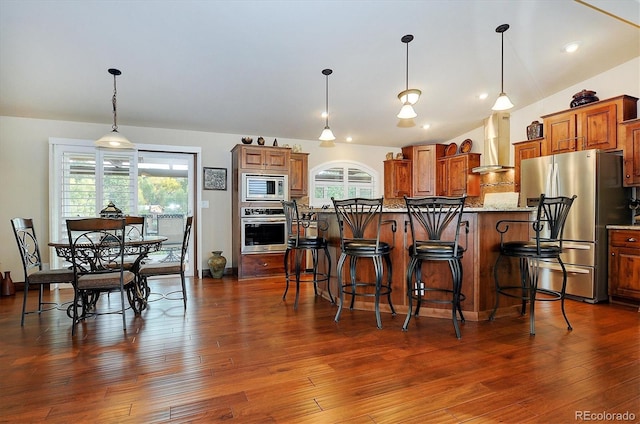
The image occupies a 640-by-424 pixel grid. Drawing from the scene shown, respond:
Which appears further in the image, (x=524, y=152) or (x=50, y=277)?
(x=524, y=152)

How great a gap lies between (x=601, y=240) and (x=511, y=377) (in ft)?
9.26

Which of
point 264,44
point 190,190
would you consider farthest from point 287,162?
point 264,44

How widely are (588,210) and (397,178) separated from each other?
3235mm

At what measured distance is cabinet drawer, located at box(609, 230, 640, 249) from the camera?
3559 millimetres

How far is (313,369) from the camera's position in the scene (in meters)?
2.13

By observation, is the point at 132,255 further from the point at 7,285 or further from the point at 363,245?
the point at 363,245

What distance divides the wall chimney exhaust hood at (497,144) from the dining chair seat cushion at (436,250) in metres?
3.09

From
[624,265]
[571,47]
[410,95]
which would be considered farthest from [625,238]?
[410,95]

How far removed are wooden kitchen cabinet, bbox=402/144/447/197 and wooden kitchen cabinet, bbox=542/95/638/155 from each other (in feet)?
6.94

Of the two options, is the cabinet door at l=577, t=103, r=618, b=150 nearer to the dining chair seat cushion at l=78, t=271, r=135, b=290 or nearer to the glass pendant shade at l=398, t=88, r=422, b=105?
the glass pendant shade at l=398, t=88, r=422, b=105

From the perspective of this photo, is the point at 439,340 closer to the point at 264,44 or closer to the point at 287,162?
the point at 264,44

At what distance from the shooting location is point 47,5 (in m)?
2.69

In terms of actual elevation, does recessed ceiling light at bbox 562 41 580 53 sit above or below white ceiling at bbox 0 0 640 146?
above

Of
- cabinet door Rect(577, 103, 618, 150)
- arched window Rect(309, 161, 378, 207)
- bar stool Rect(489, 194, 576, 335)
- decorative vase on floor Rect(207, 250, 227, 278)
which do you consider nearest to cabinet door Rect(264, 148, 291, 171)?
arched window Rect(309, 161, 378, 207)
